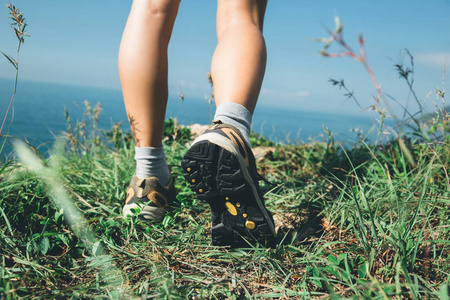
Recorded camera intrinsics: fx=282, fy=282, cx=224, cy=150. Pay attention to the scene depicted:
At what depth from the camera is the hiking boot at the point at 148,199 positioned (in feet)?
4.31

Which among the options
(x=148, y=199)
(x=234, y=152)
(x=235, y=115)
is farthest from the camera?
(x=148, y=199)

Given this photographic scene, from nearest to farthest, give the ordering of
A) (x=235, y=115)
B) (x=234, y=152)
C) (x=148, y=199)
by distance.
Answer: (x=234, y=152), (x=235, y=115), (x=148, y=199)

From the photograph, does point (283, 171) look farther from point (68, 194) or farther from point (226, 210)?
point (68, 194)

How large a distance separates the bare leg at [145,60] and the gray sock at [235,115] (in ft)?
1.06

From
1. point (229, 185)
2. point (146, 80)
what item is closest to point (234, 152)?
point (229, 185)

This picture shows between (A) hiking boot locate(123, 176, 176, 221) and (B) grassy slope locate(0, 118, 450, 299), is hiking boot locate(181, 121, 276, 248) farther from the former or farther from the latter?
(A) hiking boot locate(123, 176, 176, 221)

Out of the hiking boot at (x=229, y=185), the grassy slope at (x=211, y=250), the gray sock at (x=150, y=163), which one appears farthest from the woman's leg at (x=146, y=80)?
the hiking boot at (x=229, y=185)

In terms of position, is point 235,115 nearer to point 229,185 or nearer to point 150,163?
point 229,185

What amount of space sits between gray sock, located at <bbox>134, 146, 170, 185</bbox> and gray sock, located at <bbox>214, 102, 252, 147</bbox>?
41 cm

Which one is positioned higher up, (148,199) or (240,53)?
(240,53)

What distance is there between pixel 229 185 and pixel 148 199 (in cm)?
51

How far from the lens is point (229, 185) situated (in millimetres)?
1018

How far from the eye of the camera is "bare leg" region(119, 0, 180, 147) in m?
1.22

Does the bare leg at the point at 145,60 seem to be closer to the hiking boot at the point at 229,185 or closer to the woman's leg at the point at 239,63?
the woman's leg at the point at 239,63
